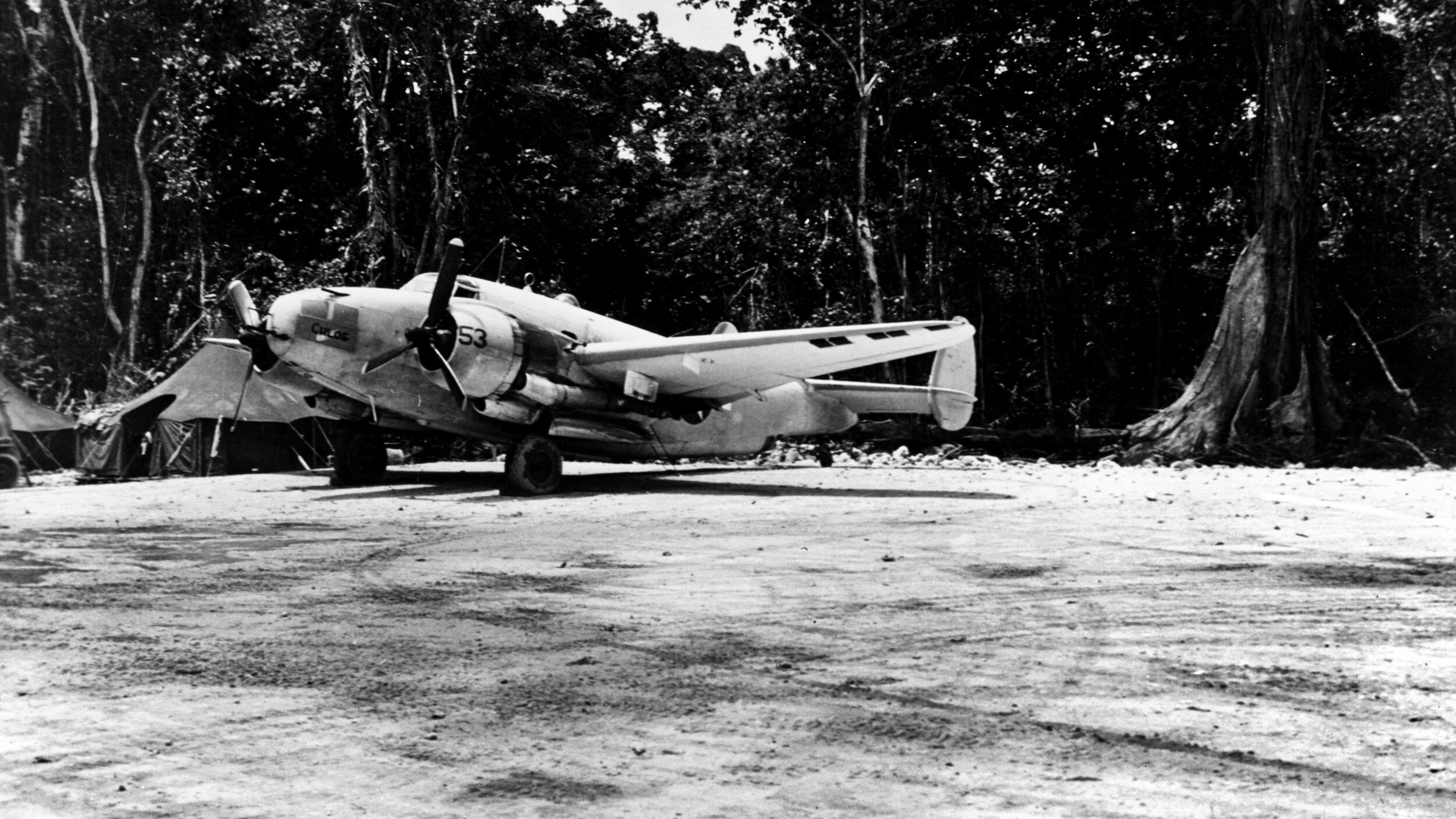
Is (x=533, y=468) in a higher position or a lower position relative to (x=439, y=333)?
lower

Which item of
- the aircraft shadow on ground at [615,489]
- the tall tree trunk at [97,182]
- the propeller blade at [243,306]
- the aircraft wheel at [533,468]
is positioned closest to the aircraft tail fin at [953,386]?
the aircraft shadow on ground at [615,489]

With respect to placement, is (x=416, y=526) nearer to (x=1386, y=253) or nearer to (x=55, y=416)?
(x=55, y=416)

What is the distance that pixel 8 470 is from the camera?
17.6 m

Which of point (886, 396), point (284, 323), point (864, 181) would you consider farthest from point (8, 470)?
point (864, 181)

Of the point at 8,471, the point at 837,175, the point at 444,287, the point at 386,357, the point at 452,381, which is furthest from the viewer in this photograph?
the point at 837,175

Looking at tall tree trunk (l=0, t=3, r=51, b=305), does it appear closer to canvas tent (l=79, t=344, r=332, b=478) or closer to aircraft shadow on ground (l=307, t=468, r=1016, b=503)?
canvas tent (l=79, t=344, r=332, b=478)

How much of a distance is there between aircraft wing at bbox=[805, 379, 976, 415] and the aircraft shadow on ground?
2.67 metres

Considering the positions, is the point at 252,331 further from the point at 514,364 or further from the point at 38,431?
the point at 38,431

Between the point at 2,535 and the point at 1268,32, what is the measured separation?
2183 centimetres

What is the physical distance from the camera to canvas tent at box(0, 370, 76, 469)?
19.5m

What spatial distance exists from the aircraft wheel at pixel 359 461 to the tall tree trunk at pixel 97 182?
43.3ft

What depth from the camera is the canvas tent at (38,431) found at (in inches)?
766

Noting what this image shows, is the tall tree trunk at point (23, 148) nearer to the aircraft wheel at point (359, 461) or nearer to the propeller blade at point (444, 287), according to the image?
the aircraft wheel at point (359, 461)

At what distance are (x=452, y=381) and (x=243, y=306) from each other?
3925 millimetres
